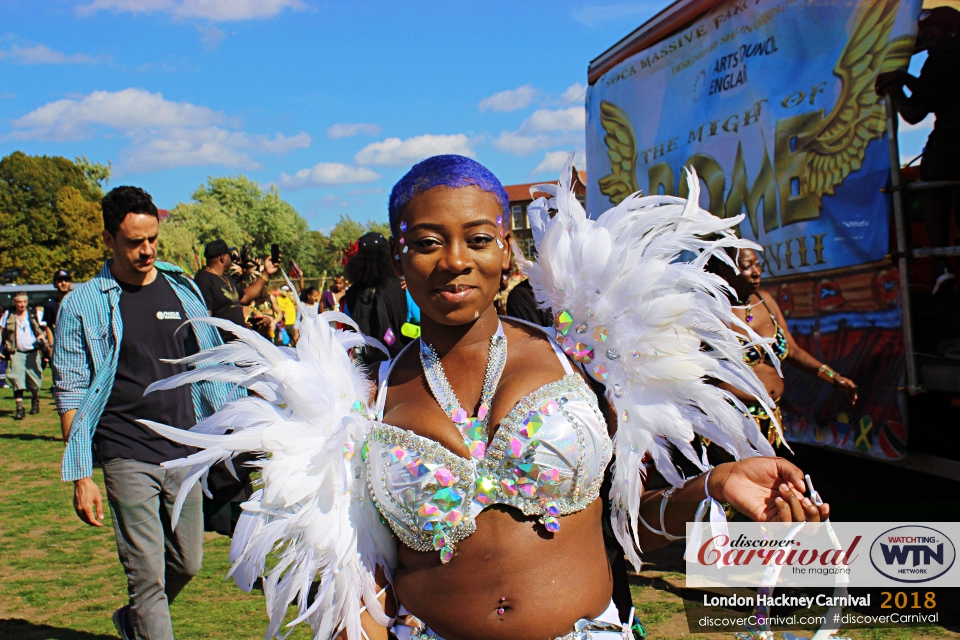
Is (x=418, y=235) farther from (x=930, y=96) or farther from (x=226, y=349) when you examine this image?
(x=930, y=96)

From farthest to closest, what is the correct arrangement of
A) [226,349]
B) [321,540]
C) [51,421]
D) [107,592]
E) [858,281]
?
[51,421] → [107,592] → [858,281] → [226,349] → [321,540]

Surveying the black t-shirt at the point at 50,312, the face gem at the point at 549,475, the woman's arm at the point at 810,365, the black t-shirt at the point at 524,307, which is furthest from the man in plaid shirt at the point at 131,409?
the black t-shirt at the point at 50,312

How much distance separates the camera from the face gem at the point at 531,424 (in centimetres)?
178

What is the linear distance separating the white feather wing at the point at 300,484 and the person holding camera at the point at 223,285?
245cm

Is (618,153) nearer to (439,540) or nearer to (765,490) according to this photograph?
(765,490)

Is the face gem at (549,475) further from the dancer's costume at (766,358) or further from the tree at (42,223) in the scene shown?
the tree at (42,223)

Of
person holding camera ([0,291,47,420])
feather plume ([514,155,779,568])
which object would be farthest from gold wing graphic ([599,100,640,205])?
person holding camera ([0,291,47,420])

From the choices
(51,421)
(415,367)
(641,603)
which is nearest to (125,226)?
(415,367)

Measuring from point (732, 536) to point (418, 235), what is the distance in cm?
123

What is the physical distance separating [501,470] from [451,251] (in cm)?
56

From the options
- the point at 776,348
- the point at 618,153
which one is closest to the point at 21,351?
the point at 618,153

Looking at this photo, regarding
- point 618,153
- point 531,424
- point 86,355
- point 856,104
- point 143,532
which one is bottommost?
point 143,532

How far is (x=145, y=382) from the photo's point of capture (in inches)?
135

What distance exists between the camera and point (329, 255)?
62062 millimetres
